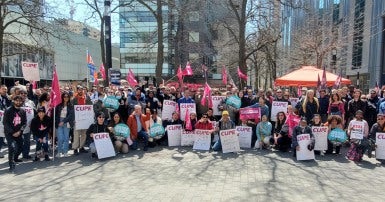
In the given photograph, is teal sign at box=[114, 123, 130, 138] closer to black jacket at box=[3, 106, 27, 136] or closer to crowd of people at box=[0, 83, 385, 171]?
crowd of people at box=[0, 83, 385, 171]

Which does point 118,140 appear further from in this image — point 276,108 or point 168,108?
point 276,108

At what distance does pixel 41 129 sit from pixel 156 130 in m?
3.33

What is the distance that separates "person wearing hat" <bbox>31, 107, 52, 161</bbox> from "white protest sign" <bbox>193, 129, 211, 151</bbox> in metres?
4.14

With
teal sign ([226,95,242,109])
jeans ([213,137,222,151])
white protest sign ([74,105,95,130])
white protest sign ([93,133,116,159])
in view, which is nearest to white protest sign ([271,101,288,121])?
teal sign ([226,95,242,109])

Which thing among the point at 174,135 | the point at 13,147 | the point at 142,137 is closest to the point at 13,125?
the point at 13,147

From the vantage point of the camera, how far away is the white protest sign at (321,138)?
10820 millimetres

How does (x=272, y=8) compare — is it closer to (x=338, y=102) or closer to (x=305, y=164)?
(x=338, y=102)

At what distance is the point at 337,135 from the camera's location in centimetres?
1077

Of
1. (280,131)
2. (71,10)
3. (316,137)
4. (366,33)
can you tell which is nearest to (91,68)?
(71,10)

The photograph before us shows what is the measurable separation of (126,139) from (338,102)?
6527 millimetres

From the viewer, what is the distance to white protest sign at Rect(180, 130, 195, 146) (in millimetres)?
11938

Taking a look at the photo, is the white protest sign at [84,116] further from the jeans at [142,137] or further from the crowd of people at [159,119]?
the jeans at [142,137]

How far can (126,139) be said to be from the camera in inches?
439

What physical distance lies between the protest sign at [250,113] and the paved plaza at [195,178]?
4.80 ft
